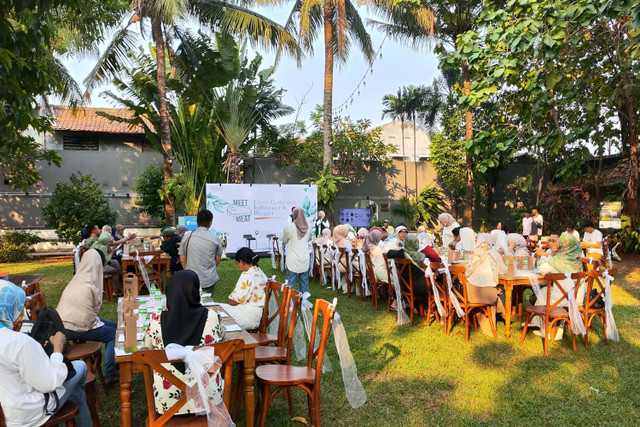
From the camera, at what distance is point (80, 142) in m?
17.5

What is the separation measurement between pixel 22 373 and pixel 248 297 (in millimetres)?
2192

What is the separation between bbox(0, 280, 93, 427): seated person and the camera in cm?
231

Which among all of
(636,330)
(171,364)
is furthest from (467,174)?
(171,364)

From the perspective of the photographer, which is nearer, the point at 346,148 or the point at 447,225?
the point at 447,225

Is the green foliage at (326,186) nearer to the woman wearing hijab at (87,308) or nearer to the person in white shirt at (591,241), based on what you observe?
the person in white shirt at (591,241)

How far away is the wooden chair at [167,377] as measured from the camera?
2406 millimetres

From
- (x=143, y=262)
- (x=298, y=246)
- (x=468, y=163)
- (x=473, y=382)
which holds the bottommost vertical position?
(x=473, y=382)

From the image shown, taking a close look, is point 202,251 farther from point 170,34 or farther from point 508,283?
point 170,34

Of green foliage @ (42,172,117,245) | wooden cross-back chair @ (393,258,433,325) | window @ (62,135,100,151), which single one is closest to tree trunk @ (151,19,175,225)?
green foliage @ (42,172,117,245)

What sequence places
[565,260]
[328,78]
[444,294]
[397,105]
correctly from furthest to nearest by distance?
[397,105] → [328,78] → [444,294] → [565,260]

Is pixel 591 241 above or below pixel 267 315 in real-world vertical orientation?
above

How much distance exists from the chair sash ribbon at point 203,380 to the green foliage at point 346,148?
14.7 meters

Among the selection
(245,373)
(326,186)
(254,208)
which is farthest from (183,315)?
(326,186)

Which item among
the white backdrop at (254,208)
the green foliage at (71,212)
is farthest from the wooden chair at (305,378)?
the green foliage at (71,212)
